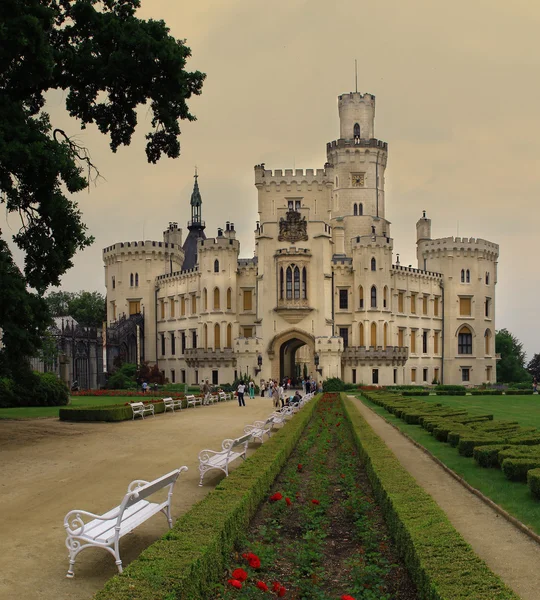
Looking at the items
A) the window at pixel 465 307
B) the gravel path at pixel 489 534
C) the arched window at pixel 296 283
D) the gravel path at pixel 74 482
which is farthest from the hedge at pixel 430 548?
the window at pixel 465 307

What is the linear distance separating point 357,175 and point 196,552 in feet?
239

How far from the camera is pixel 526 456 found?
1392cm

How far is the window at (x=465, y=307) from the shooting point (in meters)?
73.8

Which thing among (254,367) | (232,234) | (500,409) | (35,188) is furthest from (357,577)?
(232,234)

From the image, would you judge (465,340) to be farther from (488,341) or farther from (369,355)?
(369,355)

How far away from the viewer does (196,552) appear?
25.2 ft

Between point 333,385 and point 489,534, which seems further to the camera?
point 333,385

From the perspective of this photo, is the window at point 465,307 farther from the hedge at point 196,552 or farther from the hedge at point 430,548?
the hedge at point 196,552

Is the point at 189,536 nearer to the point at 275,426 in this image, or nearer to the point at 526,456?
the point at 526,456

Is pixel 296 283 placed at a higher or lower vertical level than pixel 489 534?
higher

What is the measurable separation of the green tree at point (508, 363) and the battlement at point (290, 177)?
39773 mm

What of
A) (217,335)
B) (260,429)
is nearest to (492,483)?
(260,429)

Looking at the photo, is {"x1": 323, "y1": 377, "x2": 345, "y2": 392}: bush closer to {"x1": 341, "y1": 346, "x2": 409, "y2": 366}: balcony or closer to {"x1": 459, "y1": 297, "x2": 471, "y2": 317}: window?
{"x1": 341, "y1": 346, "x2": 409, "y2": 366}: balcony

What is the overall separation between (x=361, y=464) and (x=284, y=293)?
47321mm
